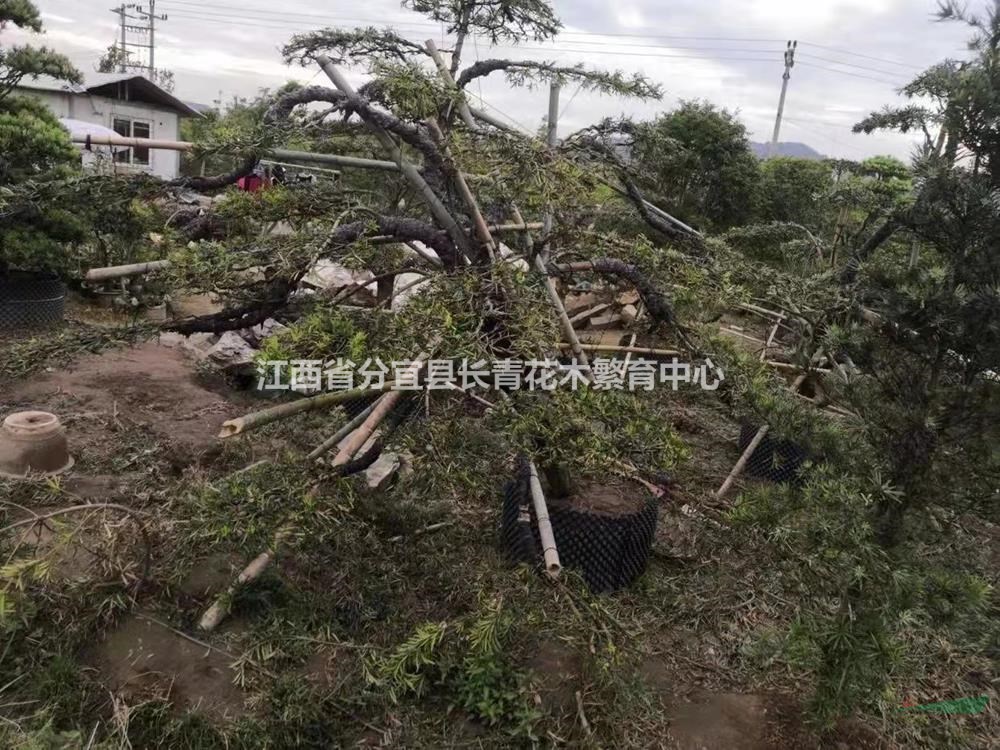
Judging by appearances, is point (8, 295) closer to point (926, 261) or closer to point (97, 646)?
point (97, 646)

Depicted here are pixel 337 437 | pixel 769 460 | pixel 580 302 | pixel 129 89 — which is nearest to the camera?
pixel 337 437

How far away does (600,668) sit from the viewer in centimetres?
252

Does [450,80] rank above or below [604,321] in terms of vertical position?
above

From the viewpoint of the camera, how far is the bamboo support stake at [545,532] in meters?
2.69

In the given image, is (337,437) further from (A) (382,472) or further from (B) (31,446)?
(B) (31,446)

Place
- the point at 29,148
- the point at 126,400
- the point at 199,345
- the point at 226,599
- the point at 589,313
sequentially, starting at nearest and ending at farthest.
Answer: the point at 226,599 < the point at 126,400 < the point at 29,148 < the point at 199,345 < the point at 589,313

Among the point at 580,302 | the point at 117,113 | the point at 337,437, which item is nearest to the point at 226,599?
the point at 337,437

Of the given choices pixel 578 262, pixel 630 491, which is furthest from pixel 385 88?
pixel 630 491

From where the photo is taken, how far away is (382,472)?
441cm

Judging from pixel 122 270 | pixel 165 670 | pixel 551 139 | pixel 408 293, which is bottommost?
pixel 165 670

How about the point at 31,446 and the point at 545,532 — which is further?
the point at 31,446

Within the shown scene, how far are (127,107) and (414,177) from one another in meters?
18.6

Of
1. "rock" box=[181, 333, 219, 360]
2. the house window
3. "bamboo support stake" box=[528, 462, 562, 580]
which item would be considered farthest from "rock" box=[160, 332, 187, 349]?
the house window

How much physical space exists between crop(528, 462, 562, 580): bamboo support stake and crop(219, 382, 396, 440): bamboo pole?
2.91 ft
